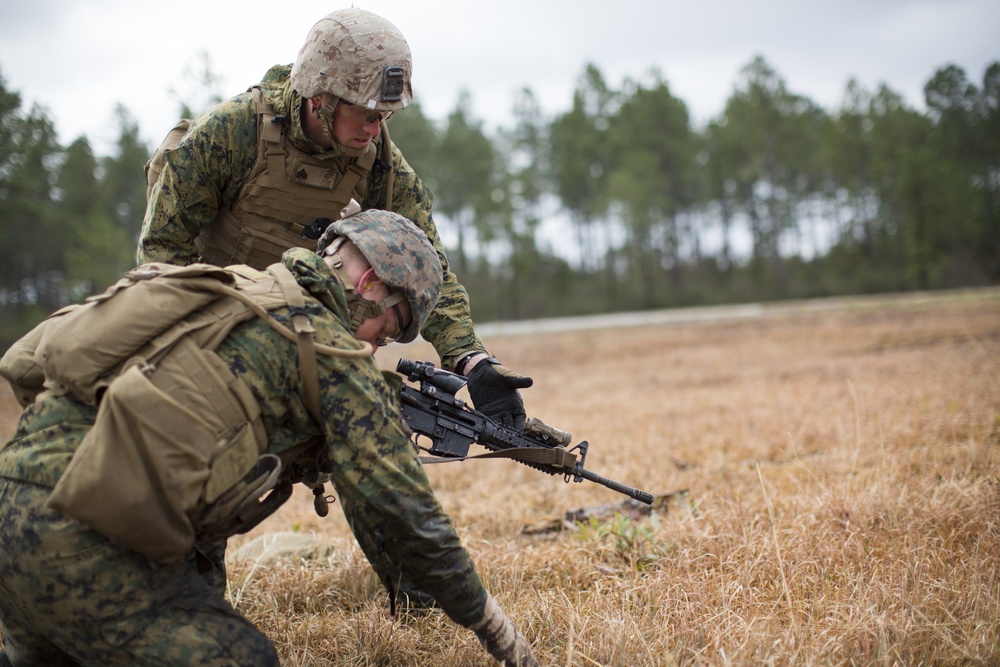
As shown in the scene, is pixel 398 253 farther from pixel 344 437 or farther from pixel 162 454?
pixel 162 454

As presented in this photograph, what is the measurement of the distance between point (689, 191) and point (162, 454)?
45.0 metres

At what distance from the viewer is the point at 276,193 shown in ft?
10.7

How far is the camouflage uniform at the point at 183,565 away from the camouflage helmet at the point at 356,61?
107cm

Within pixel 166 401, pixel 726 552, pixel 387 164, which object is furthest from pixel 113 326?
pixel 726 552

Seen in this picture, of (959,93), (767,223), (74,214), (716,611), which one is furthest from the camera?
(767,223)

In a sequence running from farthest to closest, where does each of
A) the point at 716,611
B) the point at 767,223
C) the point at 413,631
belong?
1. the point at 767,223
2. the point at 413,631
3. the point at 716,611

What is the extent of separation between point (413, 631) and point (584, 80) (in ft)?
129

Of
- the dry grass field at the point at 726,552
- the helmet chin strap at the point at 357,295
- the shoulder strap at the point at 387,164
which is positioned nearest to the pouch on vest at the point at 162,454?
the helmet chin strap at the point at 357,295

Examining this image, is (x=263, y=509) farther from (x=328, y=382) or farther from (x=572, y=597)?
(x=572, y=597)

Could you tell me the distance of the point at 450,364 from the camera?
11.0 ft

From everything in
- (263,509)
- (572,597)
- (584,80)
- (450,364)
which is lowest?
(572,597)

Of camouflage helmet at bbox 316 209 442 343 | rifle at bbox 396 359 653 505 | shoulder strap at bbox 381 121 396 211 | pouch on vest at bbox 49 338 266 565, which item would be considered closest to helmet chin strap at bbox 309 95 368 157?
shoulder strap at bbox 381 121 396 211

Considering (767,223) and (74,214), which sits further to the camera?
(767,223)

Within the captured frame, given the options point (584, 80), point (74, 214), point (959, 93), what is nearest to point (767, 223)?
point (959, 93)
